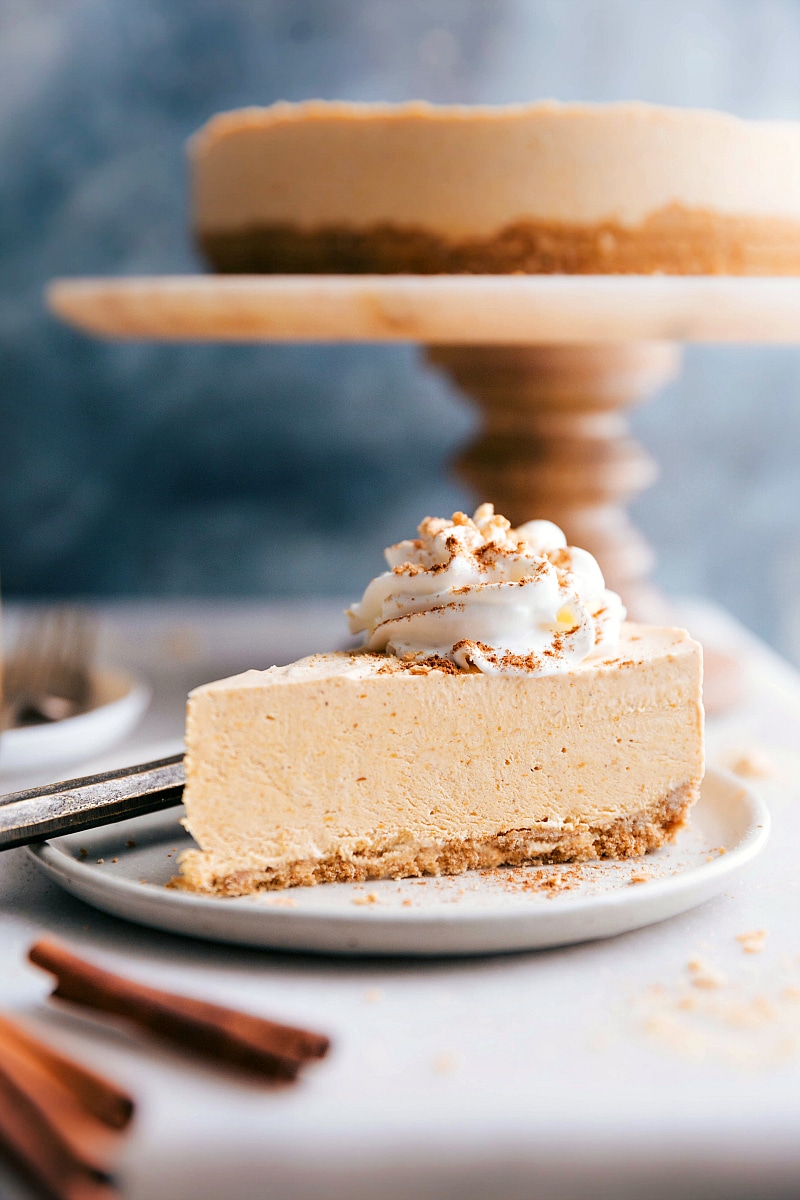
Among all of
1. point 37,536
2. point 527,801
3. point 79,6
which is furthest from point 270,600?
point 527,801

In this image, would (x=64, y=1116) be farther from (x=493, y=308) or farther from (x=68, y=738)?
(x=493, y=308)

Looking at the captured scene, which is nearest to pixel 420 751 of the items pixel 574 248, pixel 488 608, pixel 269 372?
pixel 488 608

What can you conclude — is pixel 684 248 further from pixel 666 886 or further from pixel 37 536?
pixel 37 536

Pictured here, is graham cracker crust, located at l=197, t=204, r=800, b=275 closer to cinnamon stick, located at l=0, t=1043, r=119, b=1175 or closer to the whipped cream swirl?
the whipped cream swirl

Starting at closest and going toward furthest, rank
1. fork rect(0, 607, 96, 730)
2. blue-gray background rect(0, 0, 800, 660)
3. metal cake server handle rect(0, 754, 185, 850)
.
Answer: metal cake server handle rect(0, 754, 185, 850) → fork rect(0, 607, 96, 730) → blue-gray background rect(0, 0, 800, 660)

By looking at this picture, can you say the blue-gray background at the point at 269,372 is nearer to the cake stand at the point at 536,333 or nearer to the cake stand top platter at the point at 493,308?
the cake stand at the point at 536,333

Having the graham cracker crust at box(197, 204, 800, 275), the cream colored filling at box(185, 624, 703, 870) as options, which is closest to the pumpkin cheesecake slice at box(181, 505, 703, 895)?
the cream colored filling at box(185, 624, 703, 870)
